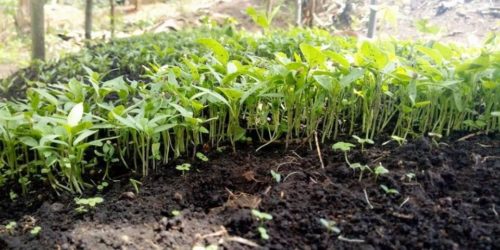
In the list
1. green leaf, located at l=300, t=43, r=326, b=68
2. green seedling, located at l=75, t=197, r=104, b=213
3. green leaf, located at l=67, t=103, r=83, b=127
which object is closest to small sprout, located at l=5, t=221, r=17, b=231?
green seedling, located at l=75, t=197, r=104, b=213

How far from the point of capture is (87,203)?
1229 mm

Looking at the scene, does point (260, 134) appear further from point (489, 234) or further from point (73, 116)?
point (489, 234)

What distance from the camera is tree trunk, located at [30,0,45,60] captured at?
150 inches

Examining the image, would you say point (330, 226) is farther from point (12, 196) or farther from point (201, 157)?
point (12, 196)

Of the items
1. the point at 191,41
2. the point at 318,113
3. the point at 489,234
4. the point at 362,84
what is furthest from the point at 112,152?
the point at 191,41

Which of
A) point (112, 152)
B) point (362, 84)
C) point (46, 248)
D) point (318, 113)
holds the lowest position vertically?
point (46, 248)

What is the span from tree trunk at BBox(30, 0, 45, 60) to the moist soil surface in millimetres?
2980

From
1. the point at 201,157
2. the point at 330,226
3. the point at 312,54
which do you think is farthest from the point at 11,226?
the point at 312,54

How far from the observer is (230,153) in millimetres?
1568

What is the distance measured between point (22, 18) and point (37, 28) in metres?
5.74

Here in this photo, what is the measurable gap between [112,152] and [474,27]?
16.3 ft

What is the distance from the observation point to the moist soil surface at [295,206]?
101cm

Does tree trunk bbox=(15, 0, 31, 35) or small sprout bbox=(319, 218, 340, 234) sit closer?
small sprout bbox=(319, 218, 340, 234)

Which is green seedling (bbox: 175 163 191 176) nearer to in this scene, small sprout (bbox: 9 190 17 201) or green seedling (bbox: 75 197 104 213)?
green seedling (bbox: 75 197 104 213)
